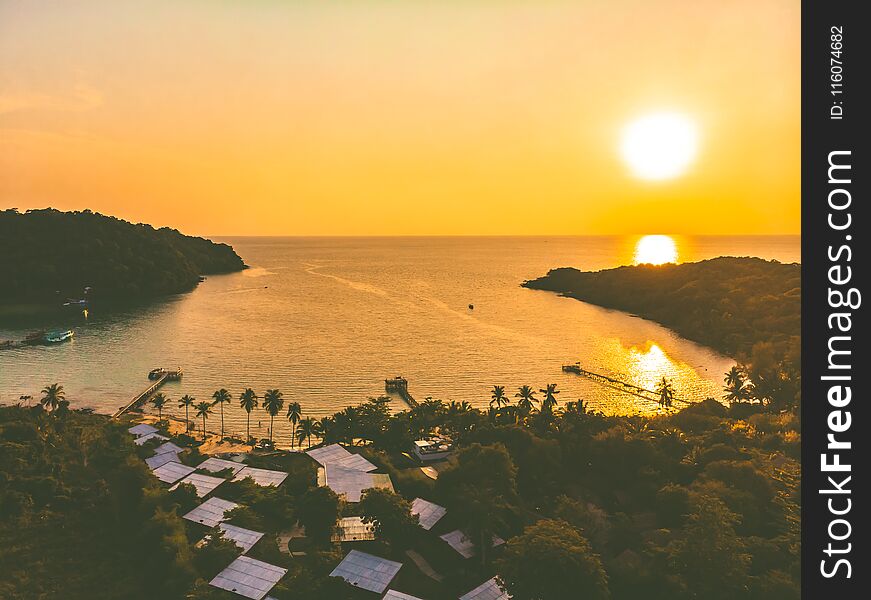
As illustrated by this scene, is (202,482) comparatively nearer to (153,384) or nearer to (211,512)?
(211,512)

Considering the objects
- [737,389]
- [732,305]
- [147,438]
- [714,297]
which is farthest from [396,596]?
[714,297]

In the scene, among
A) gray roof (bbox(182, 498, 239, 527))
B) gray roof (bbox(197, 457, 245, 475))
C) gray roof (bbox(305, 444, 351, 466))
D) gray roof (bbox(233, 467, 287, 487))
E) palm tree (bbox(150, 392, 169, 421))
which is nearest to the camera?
gray roof (bbox(182, 498, 239, 527))

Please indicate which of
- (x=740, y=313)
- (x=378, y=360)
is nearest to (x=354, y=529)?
(x=378, y=360)

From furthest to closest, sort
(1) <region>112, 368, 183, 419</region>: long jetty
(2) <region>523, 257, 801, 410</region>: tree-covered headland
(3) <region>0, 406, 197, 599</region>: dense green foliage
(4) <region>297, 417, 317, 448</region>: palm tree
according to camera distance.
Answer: (2) <region>523, 257, 801, 410</region>: tree-covered headland
(1) <region>112, 368, 183, 419</region>: long jetty
(4) <region>297, 417, 317, 448</region>: palm tree
(3) <region>0, 406, 197, 599</region>: dense green foliage

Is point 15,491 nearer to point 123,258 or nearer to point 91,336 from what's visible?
point 91,336

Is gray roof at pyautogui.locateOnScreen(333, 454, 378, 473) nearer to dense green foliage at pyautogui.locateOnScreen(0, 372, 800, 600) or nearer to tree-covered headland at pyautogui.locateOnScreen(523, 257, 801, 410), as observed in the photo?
dense green foliage at pyautogui.locateOnScreen(0, 372, 800, 600)

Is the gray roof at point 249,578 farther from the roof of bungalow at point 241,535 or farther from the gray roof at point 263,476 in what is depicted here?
the gray roof at point 263,476

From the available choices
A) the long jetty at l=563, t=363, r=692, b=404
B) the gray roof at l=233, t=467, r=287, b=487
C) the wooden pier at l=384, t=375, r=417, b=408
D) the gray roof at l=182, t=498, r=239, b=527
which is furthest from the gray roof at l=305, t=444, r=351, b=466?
the long jetty at l=563, t=363, r=692, b=404

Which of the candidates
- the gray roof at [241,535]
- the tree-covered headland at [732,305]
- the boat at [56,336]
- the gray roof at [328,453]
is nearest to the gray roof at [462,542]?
the gray roof at [241,535]
